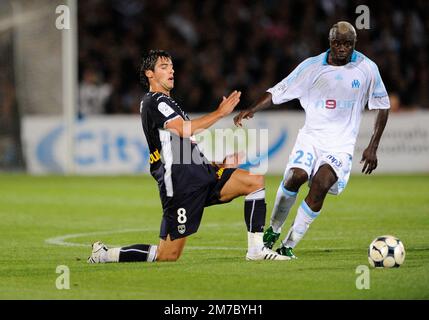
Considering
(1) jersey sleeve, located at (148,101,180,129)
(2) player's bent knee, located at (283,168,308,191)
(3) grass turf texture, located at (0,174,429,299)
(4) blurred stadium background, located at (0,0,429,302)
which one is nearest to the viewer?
(3) grass turf texture, located at (0,174,429,299)

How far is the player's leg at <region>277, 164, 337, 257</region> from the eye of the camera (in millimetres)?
9164

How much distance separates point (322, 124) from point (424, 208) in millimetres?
4880

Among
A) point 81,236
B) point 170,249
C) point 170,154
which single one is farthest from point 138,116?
point 170,249

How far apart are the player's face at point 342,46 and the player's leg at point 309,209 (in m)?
1.08

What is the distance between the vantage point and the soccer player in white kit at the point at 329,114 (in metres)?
9.33

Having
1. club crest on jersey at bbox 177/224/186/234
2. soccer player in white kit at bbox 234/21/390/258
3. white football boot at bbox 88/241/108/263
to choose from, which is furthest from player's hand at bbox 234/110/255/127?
white football boot at bbox 88/241/108/263

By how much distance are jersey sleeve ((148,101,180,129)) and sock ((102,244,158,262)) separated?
1.09 meters

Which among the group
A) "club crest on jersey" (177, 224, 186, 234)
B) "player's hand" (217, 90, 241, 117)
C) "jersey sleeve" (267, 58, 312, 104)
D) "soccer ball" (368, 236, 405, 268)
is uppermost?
"jersey sleeve" (267, 58, 312, 104)

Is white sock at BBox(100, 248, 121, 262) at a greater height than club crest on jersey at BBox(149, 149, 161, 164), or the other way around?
club crest on jersey at BBox(149, 149, 161, 164)

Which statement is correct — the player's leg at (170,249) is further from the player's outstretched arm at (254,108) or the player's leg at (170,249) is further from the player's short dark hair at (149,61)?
the player's short dark hair at (149,61)

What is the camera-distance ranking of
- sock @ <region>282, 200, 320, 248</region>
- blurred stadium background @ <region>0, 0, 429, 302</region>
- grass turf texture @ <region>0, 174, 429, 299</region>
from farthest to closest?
blurred stadium background @ <region>0, 0, 429, 302</region> → sock @ <region>282, 200, 320, 248</region> → grass turf texture @ <region>0, 174, 429, 299</region>

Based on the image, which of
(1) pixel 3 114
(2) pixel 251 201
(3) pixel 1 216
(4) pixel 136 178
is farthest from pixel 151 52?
(1) pixel 3 114

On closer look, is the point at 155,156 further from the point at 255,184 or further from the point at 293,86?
the point at 293,86

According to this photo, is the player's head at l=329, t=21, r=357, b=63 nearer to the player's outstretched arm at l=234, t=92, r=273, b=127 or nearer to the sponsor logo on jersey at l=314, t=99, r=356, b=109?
the sponsor logo on jersey at l=314, t=99, r=356, b=109
